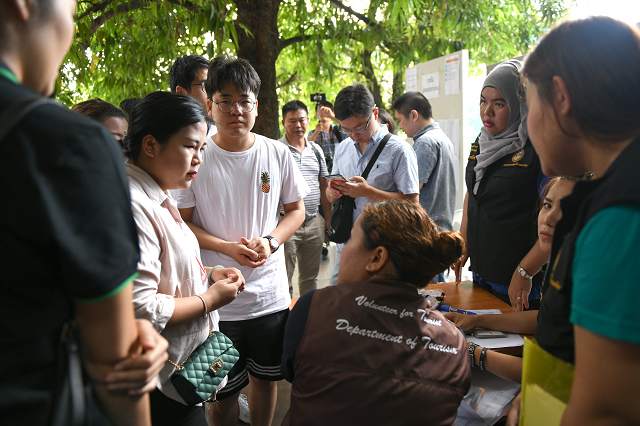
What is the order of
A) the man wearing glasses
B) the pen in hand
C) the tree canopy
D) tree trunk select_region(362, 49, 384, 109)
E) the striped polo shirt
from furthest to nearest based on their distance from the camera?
1. tree trunk select_region(362, 49, 384, 109)
2. the tree canopy
3. the striped polo shirt
4. the man wearing glasses
5. the pen in hand

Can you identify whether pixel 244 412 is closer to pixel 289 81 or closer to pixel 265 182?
pixel 265 182

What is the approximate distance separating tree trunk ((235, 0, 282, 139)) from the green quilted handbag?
3.73 m

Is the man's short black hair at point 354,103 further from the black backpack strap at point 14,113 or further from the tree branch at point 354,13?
the tree branch at point 354,13

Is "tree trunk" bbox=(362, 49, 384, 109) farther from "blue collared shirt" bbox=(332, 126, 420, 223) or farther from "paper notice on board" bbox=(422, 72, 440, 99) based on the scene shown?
"blue collared shirt" bbox=(332, 126, 420, 223)

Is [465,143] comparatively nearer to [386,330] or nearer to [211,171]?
[211,171]

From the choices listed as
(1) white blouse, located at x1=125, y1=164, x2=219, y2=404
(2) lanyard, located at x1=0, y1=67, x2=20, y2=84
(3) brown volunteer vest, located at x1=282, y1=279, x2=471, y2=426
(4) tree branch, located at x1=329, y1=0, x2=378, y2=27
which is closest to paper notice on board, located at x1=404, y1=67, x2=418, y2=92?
(4) tree branch, located at x1=329, y1=0, x2=378, y2=27

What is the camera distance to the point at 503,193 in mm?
2314

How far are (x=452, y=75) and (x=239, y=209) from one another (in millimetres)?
3366

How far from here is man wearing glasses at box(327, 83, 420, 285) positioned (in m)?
3.03

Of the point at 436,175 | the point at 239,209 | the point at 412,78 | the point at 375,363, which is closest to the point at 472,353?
the point at 375,363

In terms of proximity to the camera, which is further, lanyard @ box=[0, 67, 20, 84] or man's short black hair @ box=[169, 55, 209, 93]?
man's short black hair @ box=[169, 55, 209, 93]

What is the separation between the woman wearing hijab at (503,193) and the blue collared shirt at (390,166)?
22.0 inches

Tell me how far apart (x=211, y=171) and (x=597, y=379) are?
1764mm

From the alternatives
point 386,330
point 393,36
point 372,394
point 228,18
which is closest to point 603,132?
point 386,330
